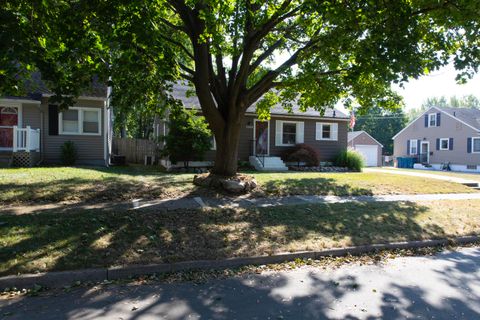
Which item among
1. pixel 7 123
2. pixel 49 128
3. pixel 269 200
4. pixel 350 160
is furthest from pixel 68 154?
pixel 350 160

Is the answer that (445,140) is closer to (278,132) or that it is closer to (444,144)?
(444,144)

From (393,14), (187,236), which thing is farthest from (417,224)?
(187,236)

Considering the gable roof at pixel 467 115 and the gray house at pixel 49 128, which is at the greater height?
the gable roof at pixel 467 115

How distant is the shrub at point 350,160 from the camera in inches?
860

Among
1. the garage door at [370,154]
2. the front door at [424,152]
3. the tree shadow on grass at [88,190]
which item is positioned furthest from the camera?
the garage door at [370,154]

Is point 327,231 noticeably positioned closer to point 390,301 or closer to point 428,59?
point 390,301

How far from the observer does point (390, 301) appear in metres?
4.56

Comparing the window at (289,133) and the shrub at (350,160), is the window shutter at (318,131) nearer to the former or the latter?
the window at (289,133)

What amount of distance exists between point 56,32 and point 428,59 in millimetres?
9074

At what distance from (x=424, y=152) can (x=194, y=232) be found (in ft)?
124

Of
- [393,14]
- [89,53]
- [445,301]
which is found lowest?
[445,301]

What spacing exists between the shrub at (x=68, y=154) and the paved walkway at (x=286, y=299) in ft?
44.8

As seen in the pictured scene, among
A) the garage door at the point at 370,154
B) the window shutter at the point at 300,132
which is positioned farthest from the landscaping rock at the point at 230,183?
the garage door at the point at 370,154

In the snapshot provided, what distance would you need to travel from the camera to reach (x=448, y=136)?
117ft
